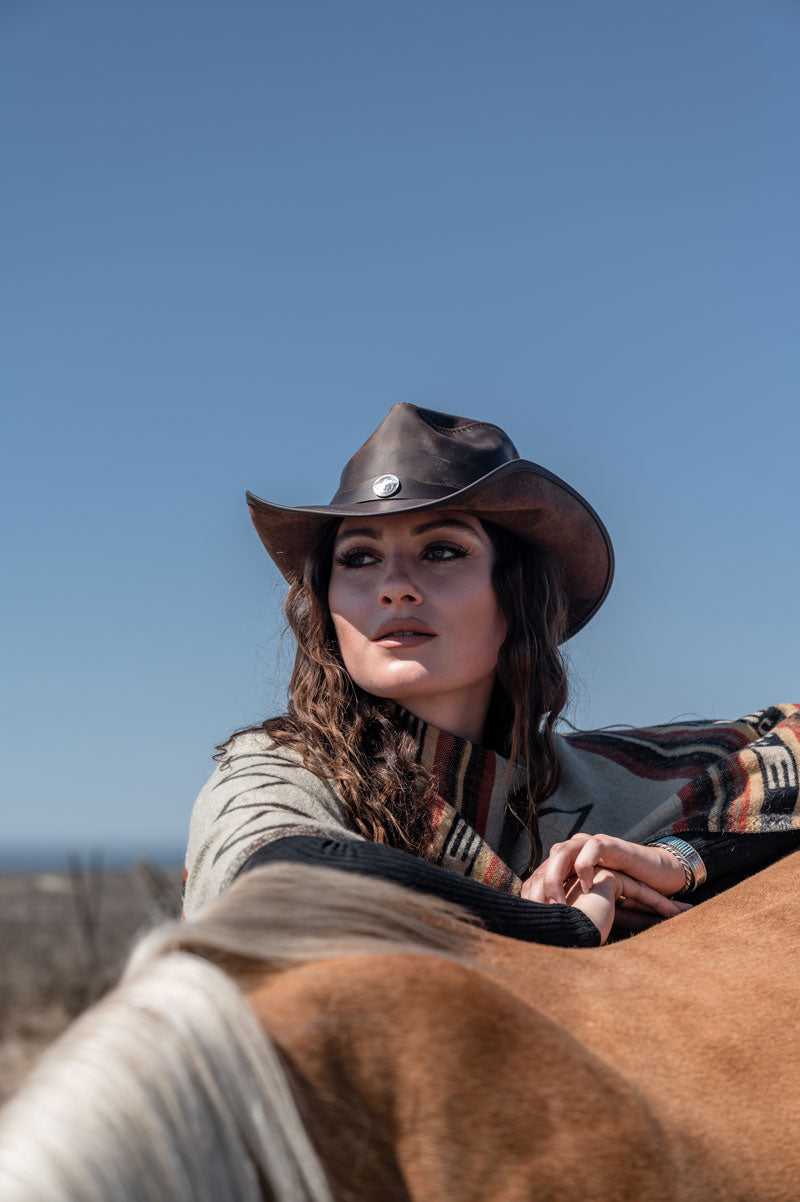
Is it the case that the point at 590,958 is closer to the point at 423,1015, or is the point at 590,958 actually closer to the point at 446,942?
the point at 446,942

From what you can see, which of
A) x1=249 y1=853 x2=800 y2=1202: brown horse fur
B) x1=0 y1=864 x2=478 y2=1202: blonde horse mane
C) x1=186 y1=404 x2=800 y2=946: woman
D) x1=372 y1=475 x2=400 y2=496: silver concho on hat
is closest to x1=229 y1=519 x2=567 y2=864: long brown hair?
x1=186 y1=404 x2=800 y2=946: woman

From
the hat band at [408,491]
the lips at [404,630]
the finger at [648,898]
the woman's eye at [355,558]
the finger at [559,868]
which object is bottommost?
the finger at [648,898]

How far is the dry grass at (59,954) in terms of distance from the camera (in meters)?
6.61

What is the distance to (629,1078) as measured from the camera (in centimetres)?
111

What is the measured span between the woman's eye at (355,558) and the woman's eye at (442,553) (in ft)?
0.41

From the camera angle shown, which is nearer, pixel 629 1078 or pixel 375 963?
pixel 375 963

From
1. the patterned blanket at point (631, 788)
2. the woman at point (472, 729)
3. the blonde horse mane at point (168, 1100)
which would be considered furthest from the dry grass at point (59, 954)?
the patterned blanket at point (631, 788)

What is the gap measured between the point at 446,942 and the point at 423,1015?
0.65ft

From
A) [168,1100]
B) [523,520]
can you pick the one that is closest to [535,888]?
[523,520]

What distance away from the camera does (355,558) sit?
240cm

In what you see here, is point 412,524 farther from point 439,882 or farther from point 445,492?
point 439,882

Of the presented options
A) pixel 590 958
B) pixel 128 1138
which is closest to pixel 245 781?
pixel 590 958

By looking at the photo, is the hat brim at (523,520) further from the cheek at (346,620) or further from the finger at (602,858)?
the finger at (602,858)

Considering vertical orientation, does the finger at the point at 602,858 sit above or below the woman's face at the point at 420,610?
below
